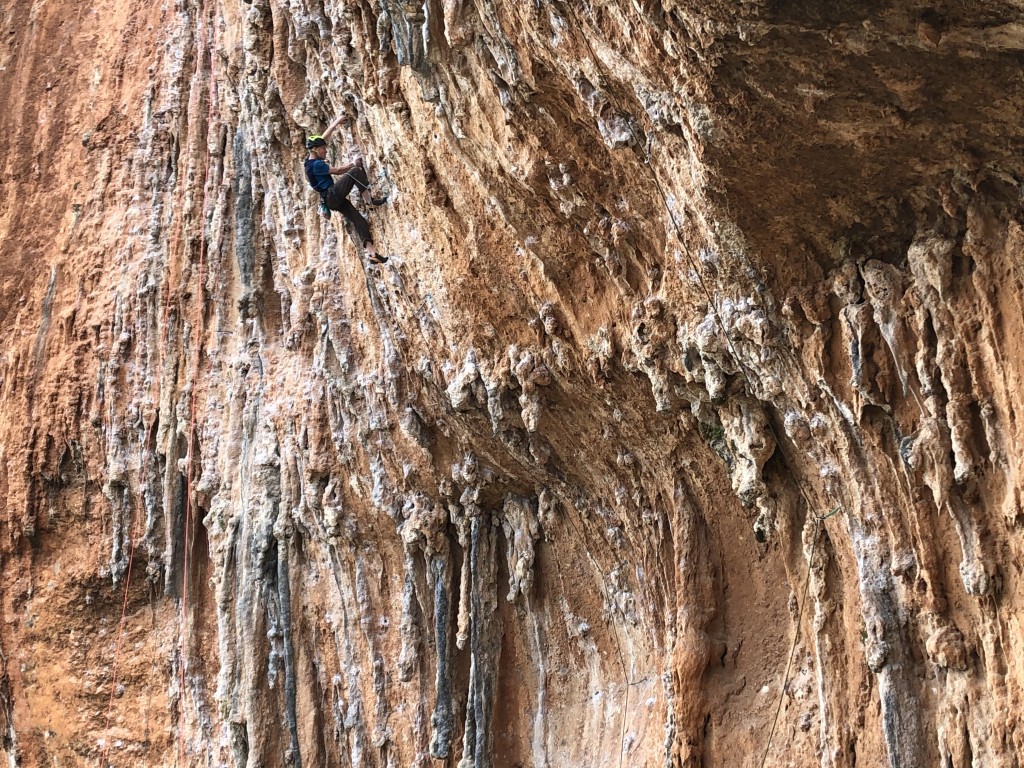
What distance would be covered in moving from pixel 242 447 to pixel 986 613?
280 inches

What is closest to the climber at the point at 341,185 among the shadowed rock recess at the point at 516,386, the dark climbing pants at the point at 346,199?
the dark climbing pants at the point at 346,199

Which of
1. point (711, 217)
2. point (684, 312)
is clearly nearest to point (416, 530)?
point (684, 312)

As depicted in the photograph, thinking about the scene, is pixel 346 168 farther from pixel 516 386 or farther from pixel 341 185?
pixel 516 386

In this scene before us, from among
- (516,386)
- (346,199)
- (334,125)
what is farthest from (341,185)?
(516,386)

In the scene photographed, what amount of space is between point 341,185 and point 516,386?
2144 mm

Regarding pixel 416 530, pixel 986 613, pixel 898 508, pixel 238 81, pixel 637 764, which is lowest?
pixel 637 764

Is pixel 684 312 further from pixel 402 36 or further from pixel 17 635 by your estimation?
pixel 17 635

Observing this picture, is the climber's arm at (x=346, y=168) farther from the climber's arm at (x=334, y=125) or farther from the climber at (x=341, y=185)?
the climber's arm at (x=334, y=125)

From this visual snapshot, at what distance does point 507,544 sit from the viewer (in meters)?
8.88

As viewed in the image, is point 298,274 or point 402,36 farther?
point 298,274

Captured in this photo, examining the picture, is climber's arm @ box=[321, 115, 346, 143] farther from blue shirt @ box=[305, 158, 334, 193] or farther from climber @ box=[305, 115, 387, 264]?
blue shirt @ box=[305, 158, 334, 193]

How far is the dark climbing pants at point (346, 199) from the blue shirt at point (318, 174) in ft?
0.20

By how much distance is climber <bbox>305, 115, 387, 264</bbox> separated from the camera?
25.8ft

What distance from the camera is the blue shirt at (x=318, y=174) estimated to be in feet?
25.6
